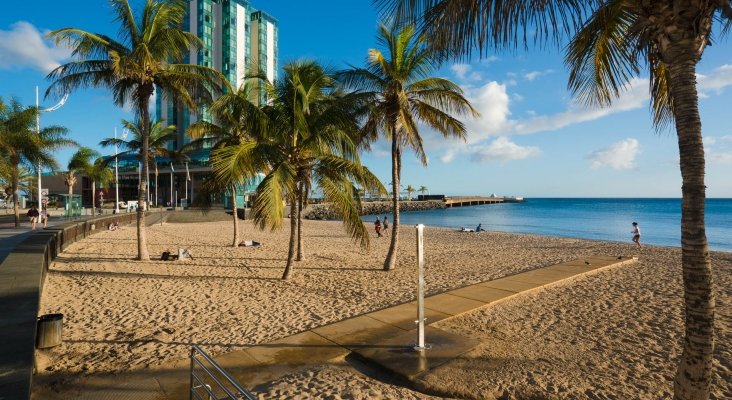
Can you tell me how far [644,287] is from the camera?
11.2 m

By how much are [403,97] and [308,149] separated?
140 inches

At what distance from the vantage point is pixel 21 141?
22516 millimetres

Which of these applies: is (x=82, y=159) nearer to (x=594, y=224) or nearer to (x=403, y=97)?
(x=403, y=97)

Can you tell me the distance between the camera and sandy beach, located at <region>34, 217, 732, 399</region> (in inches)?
211

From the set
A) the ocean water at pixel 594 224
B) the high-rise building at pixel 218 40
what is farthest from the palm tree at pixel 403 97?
the high-rise building at pixel 218 40

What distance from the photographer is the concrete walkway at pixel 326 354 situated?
5250 millimetres

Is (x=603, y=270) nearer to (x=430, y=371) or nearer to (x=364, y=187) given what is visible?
(x=364, y=187)

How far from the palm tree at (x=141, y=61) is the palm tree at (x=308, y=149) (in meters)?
4.87

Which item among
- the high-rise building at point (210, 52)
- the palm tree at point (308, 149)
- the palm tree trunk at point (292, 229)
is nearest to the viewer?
the palm tree at point (308, 149)

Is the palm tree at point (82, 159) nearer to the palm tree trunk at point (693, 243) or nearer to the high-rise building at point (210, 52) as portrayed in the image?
the high-rise building at point (210, 52)

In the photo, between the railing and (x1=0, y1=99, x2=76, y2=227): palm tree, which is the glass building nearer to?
(x1=0, y1=99, x2=76, y2=227): palm tree

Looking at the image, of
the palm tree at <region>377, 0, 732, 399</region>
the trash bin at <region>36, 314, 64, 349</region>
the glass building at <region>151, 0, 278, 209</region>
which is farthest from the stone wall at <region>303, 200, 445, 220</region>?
the palm tree at <region>377, 0, 732, 399</region>

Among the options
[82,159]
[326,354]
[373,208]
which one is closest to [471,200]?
[373,208]

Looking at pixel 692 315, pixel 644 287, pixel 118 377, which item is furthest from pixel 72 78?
pixel 644 287
